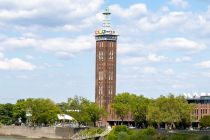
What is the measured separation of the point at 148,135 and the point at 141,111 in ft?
260

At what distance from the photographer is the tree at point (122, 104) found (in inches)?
7564

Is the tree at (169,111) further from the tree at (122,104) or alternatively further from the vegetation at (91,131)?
the tree at (122,104)

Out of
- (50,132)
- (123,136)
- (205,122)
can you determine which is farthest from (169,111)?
(123,136)

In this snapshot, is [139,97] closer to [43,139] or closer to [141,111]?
[141,111]

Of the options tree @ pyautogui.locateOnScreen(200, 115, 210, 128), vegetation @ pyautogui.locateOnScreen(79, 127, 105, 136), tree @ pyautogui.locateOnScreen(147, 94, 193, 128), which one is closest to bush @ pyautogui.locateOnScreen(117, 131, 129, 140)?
vegetation @ pyautogui.locateOnScreen(79, 127, 105, 136)

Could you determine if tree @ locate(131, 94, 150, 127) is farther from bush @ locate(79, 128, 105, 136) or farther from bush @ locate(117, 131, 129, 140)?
bush @ locate(117, 131, 129, 140)

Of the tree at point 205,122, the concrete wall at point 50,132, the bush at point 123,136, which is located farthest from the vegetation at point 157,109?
the bush at point 123,136

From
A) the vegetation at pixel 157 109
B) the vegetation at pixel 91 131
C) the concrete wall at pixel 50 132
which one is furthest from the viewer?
the concrete wall at pixel 50 132

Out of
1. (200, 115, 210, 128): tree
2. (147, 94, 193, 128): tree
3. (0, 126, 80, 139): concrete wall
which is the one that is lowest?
(0, 126, 80, 139): concrete wall

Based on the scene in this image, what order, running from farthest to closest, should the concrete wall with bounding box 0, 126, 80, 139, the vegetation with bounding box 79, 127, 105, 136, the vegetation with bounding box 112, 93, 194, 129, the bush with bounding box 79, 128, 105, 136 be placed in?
the concrete wall with bounding box 0, 126, 80, 139, the vegetation with bounding box 112, 93, 194, 129, the bush with bounding box 79, 128, 105, 136, the vegetation with bounding box 79, 127, 105, 136

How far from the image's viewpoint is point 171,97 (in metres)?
175

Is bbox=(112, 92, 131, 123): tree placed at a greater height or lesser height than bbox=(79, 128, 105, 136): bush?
greater

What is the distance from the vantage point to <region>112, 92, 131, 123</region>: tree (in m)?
192

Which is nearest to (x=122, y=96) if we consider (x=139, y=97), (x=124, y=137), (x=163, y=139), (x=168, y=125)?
(x=139, y=97)
